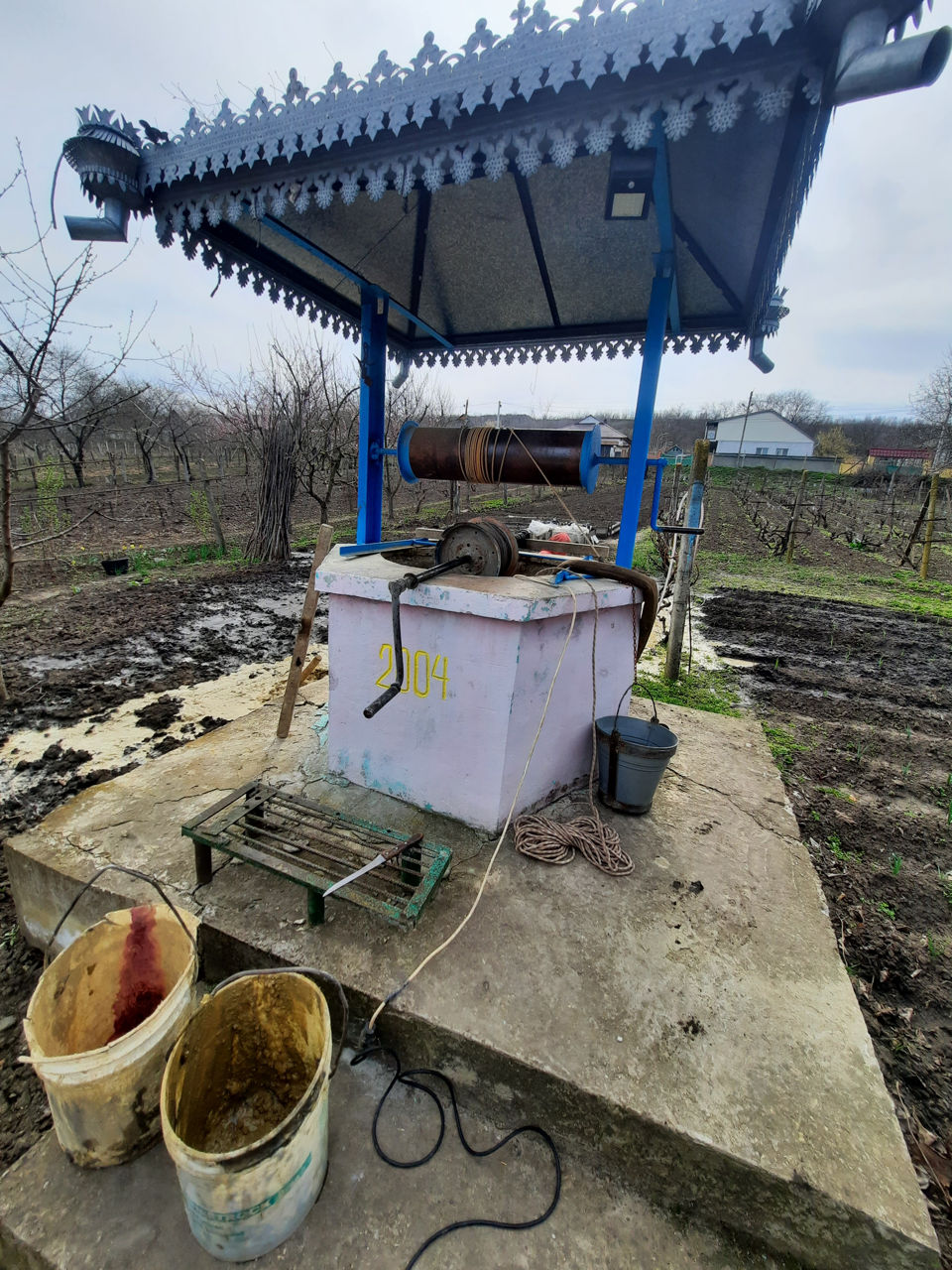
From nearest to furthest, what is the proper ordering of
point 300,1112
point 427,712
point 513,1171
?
1. point 300,1112
2. point 513,1171
3. point 427,712

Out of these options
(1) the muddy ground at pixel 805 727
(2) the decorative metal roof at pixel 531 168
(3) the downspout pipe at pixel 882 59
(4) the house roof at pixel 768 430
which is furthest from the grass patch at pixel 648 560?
(4) the house roof at pixel 768 430

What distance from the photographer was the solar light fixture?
224 cm

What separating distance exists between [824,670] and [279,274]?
6.86 m

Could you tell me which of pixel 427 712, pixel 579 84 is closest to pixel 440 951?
pixel 427 712

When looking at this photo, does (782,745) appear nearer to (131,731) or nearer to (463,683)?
(463,683)

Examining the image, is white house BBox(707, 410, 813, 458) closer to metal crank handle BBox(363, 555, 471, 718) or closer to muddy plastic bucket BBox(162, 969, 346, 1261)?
metal crank handle BBox(363, 555, 471, 718)

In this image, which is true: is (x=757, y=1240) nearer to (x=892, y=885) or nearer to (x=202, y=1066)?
(x=202, y=1066)

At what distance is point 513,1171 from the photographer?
4.91ft

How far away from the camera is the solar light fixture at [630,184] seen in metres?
2.24

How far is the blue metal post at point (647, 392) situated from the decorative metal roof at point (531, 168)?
204 mm

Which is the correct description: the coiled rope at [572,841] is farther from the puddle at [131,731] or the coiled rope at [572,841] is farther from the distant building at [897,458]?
the distant building at [897,458]

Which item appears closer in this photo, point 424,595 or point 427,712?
point 424,595

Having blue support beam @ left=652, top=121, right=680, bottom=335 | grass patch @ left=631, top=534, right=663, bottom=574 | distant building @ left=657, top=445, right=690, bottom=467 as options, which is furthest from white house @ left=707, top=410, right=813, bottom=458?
blue support beam @ left=652, top=121, right=680, bottom=335

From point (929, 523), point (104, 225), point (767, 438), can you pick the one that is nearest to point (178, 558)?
point (104, 225)
